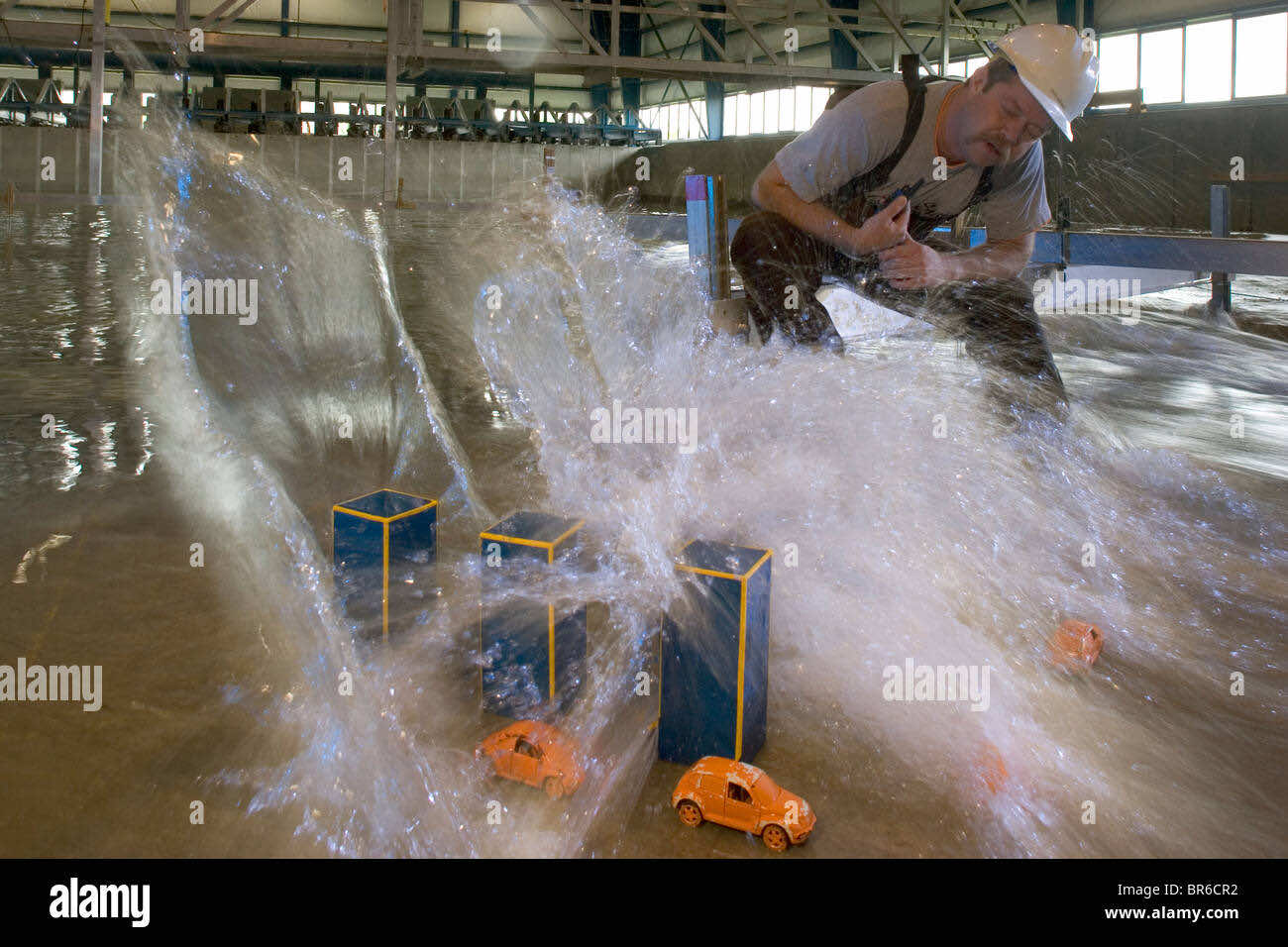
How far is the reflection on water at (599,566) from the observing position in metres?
1.38

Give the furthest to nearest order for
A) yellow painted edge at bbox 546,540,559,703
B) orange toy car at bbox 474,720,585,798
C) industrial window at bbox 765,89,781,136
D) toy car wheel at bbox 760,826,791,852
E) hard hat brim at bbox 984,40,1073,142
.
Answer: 1. industrial window at bbox 765,89,781,136
2. hard hat brim at bbox 984,40,1073,142
3. yellow painted edge at bbox 546,540,559,703
4. orange toy car at bbox 474,720,585,798
5. toy car wheel at bbox 760,826,791,852

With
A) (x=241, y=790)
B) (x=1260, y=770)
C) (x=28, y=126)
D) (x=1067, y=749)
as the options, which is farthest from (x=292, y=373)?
(x=28, y=126)

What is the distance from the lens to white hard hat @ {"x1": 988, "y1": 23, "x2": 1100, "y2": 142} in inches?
96.4

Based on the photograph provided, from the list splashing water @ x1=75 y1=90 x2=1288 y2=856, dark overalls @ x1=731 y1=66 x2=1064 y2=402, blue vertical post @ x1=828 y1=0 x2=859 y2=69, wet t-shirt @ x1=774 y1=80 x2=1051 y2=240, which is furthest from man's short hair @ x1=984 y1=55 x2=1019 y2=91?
blue vertical post @ x1=828 y1=0 x2=859 y2=69

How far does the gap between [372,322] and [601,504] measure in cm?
267

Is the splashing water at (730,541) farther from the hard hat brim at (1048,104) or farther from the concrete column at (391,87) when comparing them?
the concrete column at (391,87)

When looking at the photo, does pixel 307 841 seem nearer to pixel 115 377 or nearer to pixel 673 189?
pixel 115 377

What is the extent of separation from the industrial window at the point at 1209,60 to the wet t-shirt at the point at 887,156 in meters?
12.8

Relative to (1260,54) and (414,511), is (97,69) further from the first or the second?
(1260,54)

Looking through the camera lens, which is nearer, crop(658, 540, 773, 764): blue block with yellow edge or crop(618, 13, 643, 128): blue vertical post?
crop(658, 540, 773, 764): blue block with yellow edge

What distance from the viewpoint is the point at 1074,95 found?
254 centimetres

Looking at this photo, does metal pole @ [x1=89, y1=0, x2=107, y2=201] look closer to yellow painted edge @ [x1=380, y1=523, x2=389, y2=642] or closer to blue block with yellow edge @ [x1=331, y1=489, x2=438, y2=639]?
blue block with yellow edge @ [x1=331, y1=489, x2=438, y2=639]

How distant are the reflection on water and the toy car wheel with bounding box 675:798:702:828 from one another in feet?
0.05

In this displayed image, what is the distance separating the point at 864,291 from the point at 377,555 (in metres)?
1.93
